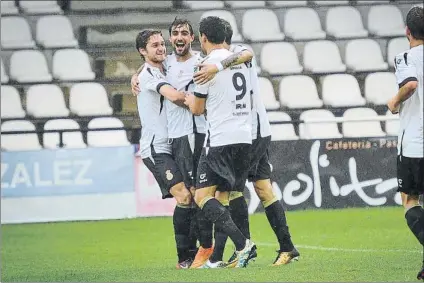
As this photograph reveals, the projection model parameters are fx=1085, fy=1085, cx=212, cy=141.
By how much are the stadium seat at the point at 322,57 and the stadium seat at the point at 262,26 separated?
20.8 inches

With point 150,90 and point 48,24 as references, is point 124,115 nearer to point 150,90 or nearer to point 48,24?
point 48,24

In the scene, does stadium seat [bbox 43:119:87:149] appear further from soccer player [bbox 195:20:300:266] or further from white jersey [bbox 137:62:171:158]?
soccer player [bbox 195:20:300:266]

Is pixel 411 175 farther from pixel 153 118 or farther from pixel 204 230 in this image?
pixel 153 118

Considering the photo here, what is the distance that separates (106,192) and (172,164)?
4.75 metres

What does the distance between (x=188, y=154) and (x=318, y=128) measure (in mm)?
5973

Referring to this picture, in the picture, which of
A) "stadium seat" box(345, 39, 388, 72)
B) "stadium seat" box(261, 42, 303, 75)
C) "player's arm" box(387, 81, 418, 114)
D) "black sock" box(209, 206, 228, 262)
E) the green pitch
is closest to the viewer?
"player's arm" box(387, 81, 418, 114)

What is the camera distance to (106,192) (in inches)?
521

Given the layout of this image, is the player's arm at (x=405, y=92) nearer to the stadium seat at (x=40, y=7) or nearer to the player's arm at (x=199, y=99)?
the player's arm at (x=199, y=99)

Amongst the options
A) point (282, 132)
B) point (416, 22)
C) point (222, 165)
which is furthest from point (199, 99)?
point (282, 132)

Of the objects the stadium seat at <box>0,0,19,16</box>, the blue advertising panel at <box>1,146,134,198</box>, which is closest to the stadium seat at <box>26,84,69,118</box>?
the stadium seat at <box>0,0,19,16</box>

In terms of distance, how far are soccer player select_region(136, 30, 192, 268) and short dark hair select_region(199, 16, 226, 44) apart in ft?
2.29

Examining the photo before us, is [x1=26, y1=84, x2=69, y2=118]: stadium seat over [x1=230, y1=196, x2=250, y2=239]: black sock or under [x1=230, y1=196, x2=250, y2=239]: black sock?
over

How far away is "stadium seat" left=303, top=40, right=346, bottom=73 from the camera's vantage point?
15.9 metres

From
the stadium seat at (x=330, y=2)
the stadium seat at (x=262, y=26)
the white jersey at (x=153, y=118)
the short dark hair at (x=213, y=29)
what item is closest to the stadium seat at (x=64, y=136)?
the stadium seat at (x=262, y=26)
